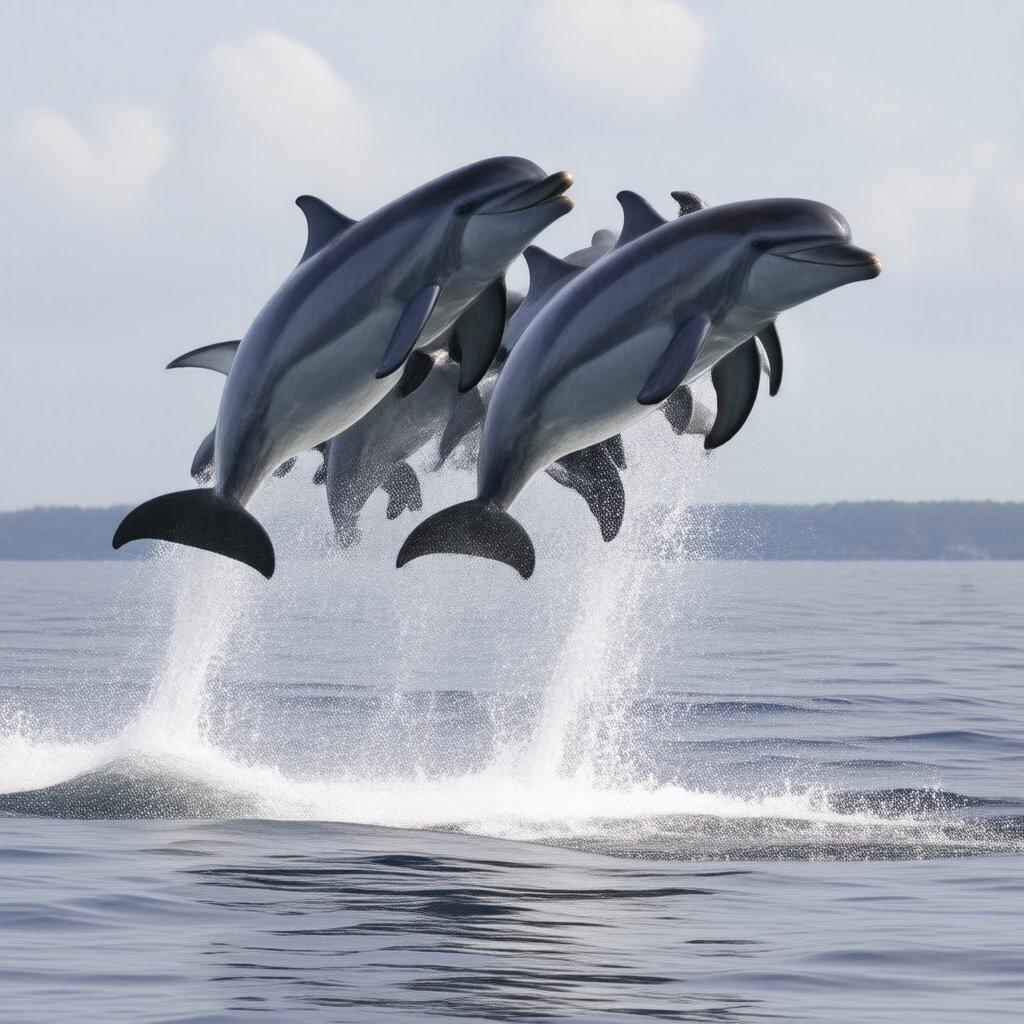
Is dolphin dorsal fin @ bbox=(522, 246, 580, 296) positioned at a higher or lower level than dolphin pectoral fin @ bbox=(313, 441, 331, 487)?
higher

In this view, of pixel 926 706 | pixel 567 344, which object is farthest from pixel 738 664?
pixel 567 344

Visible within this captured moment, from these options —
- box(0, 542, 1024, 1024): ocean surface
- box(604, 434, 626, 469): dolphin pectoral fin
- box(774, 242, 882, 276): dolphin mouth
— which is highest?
box(774, 242, 882, 276): dolphin mouth

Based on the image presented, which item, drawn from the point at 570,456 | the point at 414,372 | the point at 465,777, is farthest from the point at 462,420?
the point at 465,777

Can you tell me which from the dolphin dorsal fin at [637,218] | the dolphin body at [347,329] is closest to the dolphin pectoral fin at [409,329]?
the dolphin body at [347,329]

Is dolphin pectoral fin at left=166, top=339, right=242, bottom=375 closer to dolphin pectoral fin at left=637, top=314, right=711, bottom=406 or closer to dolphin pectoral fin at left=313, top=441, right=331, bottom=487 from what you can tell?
dolphin pectoral fin at left=313, top=441, right=331, bottom=487

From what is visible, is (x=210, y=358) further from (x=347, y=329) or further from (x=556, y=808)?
(x=556, y=808)

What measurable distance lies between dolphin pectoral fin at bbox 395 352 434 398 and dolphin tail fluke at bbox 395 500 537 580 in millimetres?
1368

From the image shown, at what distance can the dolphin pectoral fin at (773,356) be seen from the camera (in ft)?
46.5

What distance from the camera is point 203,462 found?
17.2m

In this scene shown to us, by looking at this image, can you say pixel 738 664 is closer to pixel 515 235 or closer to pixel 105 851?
pixel 105 851

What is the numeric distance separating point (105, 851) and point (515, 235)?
8.23 m

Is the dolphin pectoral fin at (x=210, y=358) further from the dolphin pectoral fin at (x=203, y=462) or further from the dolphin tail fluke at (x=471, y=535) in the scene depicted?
the dolphin tail fluke at (x=471, y=535)

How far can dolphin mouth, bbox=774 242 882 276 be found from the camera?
40.6ft

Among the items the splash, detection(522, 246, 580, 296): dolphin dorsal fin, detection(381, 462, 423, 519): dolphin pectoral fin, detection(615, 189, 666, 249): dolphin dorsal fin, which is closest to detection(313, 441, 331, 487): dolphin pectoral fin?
detection(381, 462, 423, 519): dolphin pectoral fin
